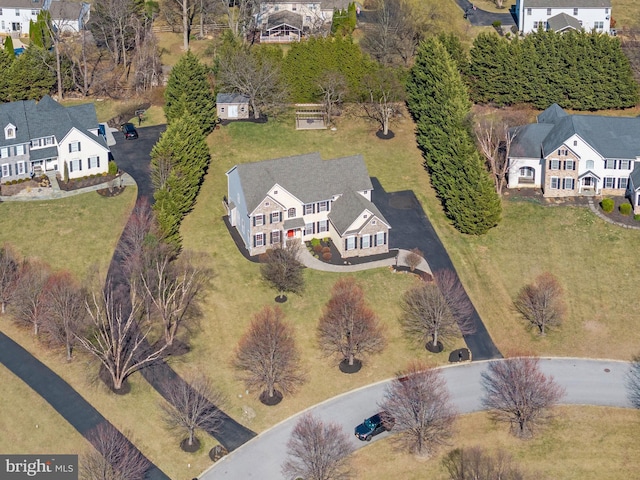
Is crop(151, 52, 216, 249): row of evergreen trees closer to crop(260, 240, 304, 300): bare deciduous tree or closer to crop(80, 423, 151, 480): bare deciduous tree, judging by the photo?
crop(260, 240, 304, 300): bare deciduous tree

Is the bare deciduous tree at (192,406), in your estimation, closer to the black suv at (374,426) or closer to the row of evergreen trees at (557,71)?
the black suv at (374,426)

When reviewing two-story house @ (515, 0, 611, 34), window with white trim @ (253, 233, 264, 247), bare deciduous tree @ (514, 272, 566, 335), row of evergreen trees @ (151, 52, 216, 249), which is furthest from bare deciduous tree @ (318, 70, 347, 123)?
bare deciduous tree @ (514, 272, 566, 335)

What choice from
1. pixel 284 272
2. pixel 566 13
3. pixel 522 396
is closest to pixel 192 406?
pixel 284 272

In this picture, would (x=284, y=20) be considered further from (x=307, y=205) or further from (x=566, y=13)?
(x=307, y=205)

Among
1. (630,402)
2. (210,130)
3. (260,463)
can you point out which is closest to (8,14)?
(210,130)

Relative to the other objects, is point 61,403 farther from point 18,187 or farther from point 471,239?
point 471,239

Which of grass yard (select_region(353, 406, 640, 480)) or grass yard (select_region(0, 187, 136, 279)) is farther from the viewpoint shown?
grass yard (select_region(0, 187, 136, 279))

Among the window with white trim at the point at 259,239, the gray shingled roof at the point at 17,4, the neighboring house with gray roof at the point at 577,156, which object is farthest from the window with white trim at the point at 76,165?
the neighboring house with gray roof at the point at 577,156

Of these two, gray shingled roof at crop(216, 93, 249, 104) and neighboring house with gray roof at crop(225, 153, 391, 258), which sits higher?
gray shingled roof at crop(216, 93, 249, 104)

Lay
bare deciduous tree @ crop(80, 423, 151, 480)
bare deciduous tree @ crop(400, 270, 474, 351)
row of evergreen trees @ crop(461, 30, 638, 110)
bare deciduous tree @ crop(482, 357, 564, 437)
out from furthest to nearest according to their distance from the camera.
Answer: row of evergreen trees @ crop(461, 30, 638, 110) → bare deciduous tree @ crop(400, 270, 474, 351) → bare deciduous tree @ crop(482, 357, 564, 437) → bare deciduous tree @ crop(80, 423, 151, 480)
